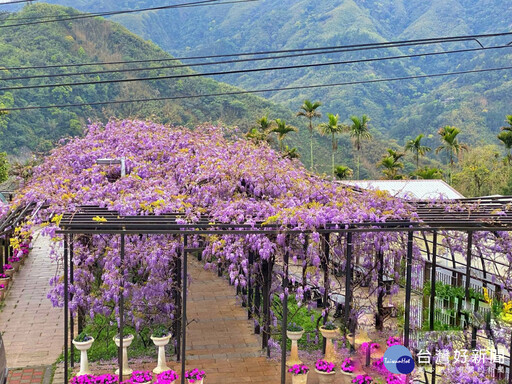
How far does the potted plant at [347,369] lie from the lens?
6840 millimetres

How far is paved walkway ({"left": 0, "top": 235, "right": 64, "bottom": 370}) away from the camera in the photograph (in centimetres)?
823

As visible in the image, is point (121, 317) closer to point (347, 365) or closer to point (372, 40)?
point (347, 365)

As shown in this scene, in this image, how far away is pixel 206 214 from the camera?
7.18 m

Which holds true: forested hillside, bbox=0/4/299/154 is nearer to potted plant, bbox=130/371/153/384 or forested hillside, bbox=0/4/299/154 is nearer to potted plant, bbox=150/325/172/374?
potted plant, bbox=150/325/172/374

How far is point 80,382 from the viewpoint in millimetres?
6320

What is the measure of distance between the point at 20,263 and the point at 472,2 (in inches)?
4078

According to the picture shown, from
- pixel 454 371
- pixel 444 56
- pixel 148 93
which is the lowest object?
pixel 454 371

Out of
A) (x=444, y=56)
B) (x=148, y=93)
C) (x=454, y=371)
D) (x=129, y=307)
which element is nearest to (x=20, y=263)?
(x=129, y=307)

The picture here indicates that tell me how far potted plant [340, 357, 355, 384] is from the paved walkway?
438cm

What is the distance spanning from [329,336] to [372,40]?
266 ft

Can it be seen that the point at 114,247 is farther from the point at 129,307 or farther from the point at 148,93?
the point at 148,93

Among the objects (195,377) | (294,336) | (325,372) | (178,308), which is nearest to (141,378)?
(195,377)

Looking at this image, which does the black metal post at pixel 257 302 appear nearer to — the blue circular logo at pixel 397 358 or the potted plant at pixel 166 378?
the potted plant at pixel 166 378

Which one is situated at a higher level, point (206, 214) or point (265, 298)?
point (206, 214)
